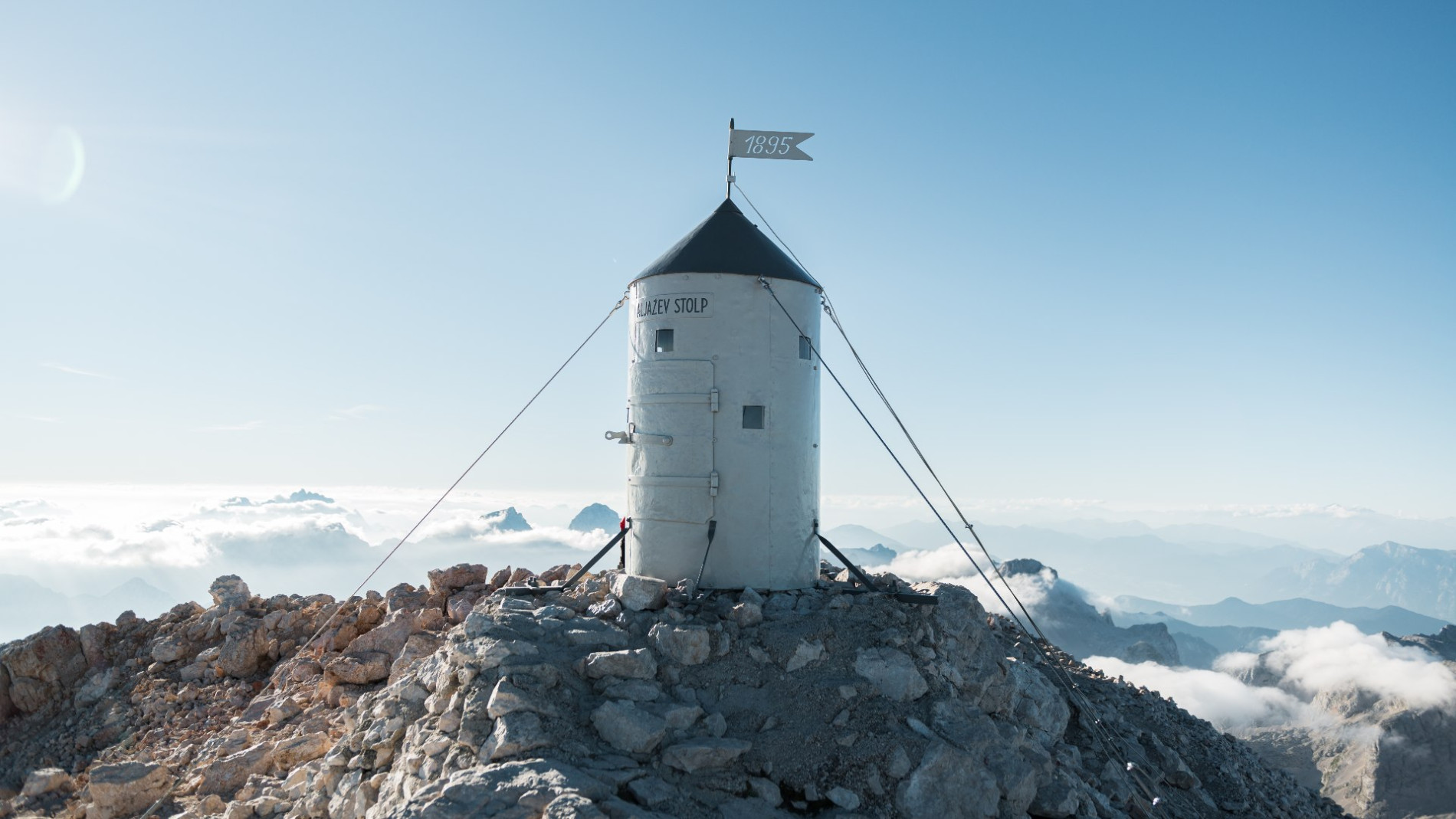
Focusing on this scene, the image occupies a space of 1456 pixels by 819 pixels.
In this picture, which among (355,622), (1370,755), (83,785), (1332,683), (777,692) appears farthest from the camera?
(1332,683)

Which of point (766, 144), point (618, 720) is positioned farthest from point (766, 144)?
point (618, 720)

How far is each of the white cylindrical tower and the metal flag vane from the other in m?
2.08

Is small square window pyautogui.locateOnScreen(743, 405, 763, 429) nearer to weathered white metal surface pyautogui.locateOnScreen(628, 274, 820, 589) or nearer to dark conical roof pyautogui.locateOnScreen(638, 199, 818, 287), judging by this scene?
weathered white metal surface pyautogui.locateOnScreen(628, 274, 820, 589)

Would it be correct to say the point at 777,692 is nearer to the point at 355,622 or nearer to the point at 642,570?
the point at 642,570

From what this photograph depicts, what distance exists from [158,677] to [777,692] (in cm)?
1435

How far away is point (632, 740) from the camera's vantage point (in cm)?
920

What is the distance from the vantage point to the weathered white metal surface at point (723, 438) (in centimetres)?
1265

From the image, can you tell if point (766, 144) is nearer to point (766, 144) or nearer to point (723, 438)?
point (766, 144)

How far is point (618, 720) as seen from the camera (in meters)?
9.37

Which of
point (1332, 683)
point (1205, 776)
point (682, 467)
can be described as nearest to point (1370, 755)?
point (1332, 683)

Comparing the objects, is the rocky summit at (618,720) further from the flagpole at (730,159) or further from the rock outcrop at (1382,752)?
the rock outcrop at (1382,752)

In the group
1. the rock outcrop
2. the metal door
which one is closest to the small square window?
the metal door

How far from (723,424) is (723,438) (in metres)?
0.21

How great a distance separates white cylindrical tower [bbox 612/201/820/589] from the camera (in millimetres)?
12648
